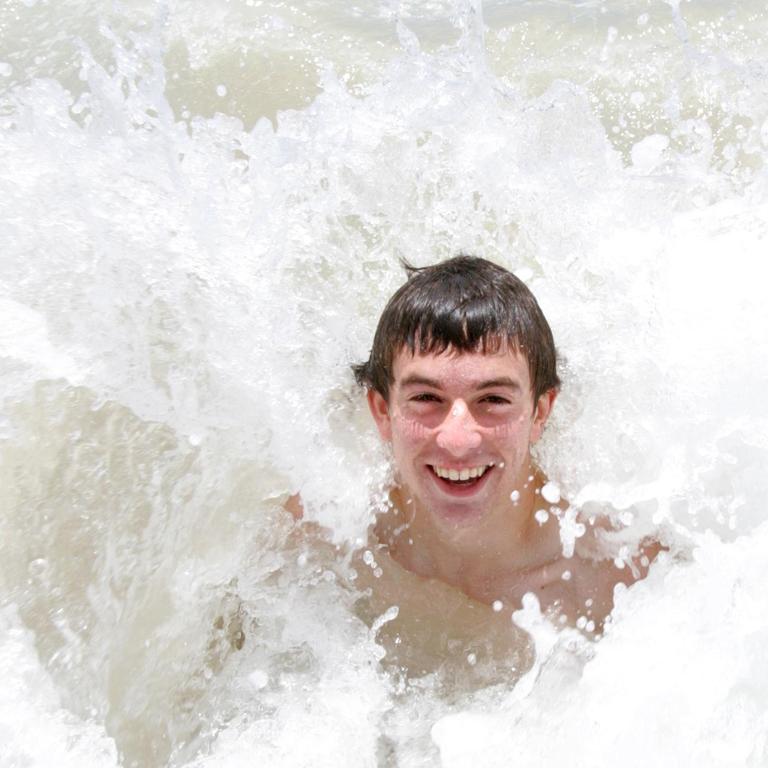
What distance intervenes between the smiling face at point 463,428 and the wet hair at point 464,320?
33 mm

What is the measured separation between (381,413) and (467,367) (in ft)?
1.22

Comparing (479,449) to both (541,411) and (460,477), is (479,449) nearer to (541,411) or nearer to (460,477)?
(460,477)

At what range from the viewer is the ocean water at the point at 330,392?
2590mm

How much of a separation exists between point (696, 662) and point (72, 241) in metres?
2.14

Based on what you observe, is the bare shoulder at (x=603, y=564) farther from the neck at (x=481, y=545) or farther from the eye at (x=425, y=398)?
the eye at (x=425, y=398)

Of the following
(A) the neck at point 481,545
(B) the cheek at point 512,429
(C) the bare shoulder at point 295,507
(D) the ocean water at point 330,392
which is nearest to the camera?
(D) the ocean water at point 330,392

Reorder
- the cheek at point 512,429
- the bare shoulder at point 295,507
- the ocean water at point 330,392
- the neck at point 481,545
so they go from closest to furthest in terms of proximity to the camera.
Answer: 1. the ocean water at point 330,392
2. the cheek at point 512,429
3. the neck at point 481,545
4. the bare shoulder at point 295,507

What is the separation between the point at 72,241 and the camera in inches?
137

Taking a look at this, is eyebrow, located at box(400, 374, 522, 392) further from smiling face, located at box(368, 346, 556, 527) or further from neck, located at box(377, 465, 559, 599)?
neck, located at box(377, 465, 559, 599)

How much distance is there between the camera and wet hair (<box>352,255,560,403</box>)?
2.74m

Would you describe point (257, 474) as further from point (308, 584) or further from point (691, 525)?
point (691, 525)

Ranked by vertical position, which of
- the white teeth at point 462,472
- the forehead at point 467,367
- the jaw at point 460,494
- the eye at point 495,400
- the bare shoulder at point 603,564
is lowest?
the bare shoulder at point 603,564

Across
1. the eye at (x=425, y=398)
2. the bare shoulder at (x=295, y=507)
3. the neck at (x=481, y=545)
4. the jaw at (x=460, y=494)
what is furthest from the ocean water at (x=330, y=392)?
the eye at (x=425, y=398)

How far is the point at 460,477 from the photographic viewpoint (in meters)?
2.71
